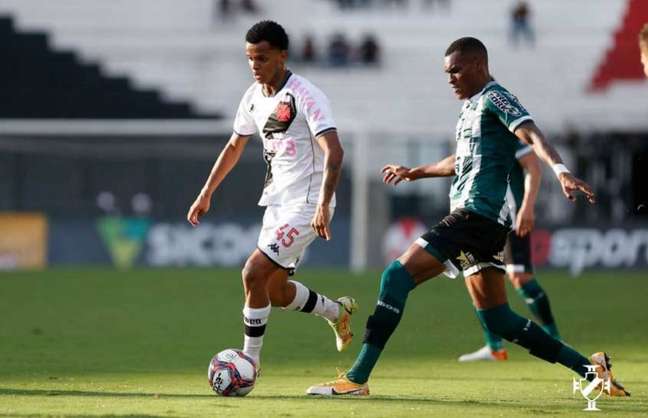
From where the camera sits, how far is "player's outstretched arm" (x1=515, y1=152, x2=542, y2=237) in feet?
36.5

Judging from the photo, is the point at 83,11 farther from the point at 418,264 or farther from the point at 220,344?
the point at 418,264

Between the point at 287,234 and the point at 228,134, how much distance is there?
1985 cm

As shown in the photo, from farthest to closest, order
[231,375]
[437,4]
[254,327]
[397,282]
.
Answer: [437,4], [254,327], [231,375], [397,282]

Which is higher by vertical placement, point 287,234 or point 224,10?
point 287,234

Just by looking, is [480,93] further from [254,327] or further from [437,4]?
[437,4]

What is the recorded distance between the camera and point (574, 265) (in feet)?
86.8

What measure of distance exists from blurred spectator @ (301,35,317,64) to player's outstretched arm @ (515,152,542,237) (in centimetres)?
2665

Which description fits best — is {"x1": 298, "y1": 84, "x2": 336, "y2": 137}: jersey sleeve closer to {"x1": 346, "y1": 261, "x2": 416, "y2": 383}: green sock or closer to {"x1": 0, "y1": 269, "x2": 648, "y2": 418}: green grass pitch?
{"x1": 346, "y1": 261, "x2": 416, "y2": 383}: green sock

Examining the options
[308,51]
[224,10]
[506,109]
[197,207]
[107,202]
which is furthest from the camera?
[224,10]

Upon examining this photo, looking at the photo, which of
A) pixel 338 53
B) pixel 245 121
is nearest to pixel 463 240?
pixel 245 121

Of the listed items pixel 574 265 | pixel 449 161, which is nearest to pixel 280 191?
pixel 449 161

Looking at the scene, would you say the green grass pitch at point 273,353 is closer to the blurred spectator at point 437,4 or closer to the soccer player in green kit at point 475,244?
the soccer player in green kit at point 475,244

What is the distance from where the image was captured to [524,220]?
11.2 metres

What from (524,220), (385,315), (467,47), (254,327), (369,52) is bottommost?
(369,52)
